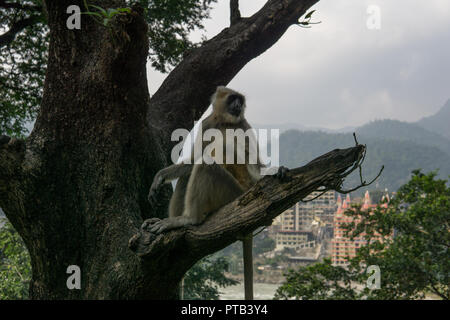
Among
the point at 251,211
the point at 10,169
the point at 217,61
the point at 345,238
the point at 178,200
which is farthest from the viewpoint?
the point at 345,238

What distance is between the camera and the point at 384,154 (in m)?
41.8

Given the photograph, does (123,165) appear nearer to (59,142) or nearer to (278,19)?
(59,142)

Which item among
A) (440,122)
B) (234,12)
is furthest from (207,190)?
(440,122)

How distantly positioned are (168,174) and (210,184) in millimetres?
360

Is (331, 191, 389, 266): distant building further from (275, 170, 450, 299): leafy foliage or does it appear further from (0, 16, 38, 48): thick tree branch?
(0, 16, 38, 48): thick tree branch

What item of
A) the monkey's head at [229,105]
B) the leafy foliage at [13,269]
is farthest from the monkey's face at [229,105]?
the leafy foliage at [13,269]

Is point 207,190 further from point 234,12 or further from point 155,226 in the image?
point 234,12

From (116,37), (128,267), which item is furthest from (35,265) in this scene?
(116,37)

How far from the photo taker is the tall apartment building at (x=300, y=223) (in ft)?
79.7

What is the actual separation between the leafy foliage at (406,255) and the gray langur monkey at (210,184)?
18.7 feet

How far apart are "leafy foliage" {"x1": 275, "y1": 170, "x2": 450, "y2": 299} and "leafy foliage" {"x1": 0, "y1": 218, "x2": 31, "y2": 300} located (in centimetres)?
657

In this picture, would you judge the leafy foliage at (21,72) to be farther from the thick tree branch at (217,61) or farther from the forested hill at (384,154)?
the forested hill at (384,154)

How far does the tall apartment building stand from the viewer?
24297 mm
